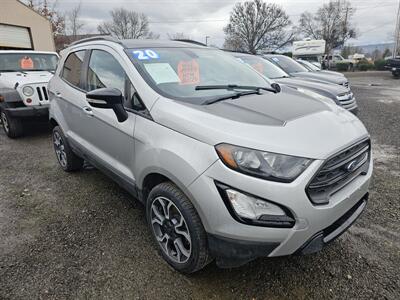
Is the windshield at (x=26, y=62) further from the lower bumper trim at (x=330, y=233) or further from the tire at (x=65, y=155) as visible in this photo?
the lower bumper trim at (x=330, y=233)

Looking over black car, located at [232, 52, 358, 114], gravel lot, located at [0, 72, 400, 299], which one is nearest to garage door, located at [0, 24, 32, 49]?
black car, located at [232, 52, 358, 114]

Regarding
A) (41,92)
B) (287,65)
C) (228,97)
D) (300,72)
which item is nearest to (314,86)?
(300,72)

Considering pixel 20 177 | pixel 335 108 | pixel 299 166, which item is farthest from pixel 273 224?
pixel 20 177

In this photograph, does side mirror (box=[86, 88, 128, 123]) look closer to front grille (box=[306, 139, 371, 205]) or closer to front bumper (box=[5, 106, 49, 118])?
front grille (box=[306, 139, 371, 205])

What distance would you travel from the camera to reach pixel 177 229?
220 centimetres

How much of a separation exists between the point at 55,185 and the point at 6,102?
9.60 feet

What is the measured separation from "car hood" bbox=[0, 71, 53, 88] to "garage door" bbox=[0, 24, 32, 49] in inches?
481

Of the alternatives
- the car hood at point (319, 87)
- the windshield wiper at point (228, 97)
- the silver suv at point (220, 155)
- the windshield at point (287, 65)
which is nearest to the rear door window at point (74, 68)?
the silver suv at point (220, 155)

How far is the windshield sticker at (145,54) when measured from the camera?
262 cm

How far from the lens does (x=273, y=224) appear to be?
1.74m

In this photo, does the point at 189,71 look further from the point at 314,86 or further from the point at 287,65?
the point at 287,65

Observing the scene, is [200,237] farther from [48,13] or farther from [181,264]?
[48,13]

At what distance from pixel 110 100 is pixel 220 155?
1.04 m

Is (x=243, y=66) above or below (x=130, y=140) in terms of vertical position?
above
